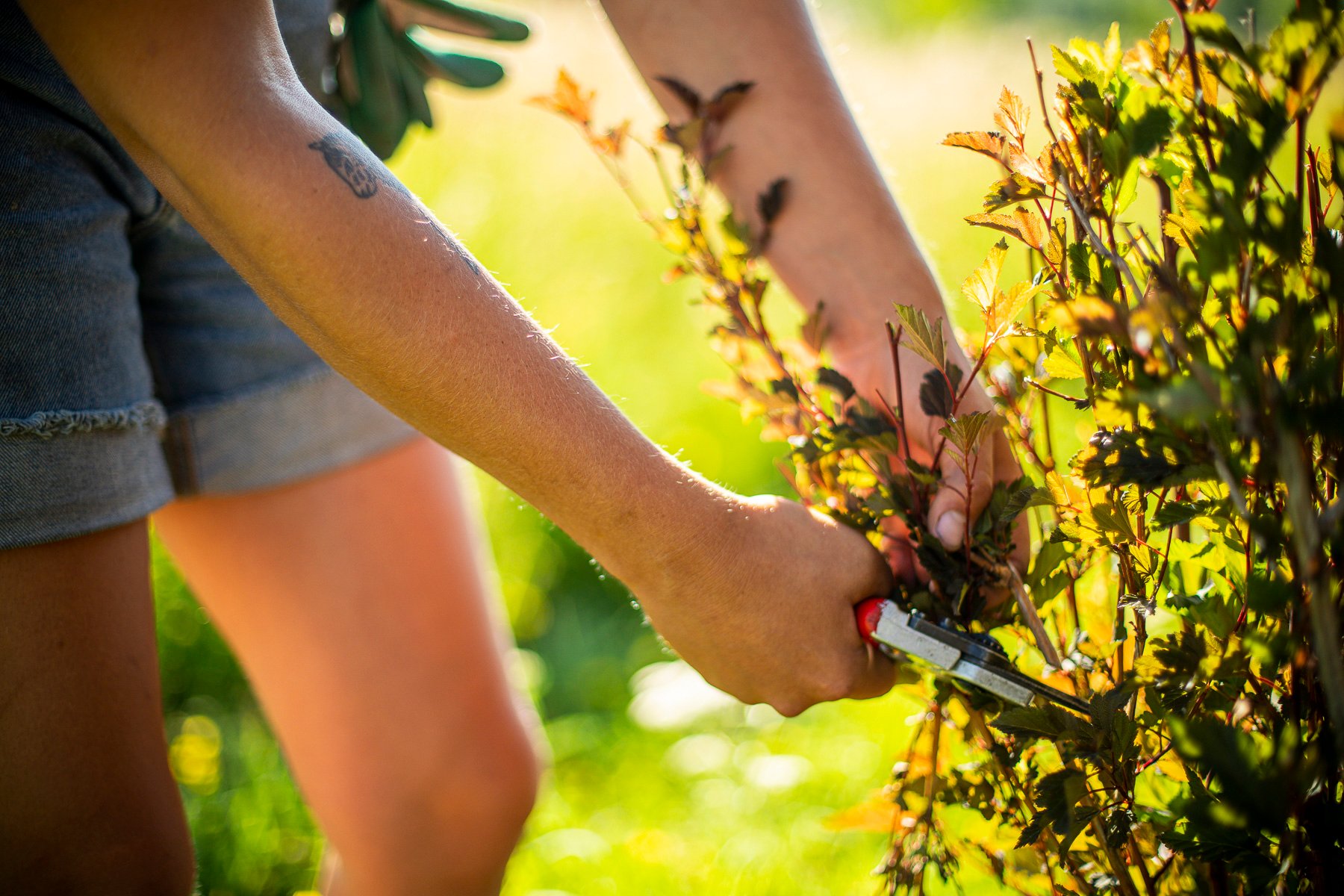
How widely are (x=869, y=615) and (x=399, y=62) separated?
113 cm

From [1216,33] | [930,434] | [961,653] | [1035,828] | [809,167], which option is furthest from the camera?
[809,167]

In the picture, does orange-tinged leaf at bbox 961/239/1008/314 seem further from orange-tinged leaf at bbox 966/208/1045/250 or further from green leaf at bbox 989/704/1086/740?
green leaf at bbox 989/704/1086/740

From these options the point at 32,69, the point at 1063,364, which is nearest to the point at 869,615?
the point at 1063,364

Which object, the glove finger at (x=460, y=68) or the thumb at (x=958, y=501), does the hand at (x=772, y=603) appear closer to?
the thumb at (x=958, y=501)

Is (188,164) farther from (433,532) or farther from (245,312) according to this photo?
(433,532)

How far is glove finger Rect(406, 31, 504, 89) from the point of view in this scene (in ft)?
5.50

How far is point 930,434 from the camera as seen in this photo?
1078 millimetres

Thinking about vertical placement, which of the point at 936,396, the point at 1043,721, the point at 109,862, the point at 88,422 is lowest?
the point at 109,862

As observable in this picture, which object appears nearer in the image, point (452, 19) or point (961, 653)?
point (961, 653)

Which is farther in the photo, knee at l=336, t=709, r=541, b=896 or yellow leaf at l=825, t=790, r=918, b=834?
A: knee at l=336, t=709, r=541, b=896

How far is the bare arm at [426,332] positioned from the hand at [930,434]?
119 mm

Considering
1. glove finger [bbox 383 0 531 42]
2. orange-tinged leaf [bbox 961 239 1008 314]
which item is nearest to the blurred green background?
orange-tinged leaf [bbox 961 239 1008 314]

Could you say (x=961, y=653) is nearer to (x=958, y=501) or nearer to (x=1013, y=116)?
(x=958, y=501)

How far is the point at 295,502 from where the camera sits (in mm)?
1501
